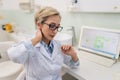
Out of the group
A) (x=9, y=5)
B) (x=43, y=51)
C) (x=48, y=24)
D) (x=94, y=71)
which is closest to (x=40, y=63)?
(x=43, y=51)

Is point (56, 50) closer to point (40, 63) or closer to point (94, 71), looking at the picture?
point (40, 63)

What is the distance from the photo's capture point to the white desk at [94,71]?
0.97m

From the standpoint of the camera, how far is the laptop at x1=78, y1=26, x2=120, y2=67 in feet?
3.84

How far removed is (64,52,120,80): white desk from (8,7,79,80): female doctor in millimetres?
69

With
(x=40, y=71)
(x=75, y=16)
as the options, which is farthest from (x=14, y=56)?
(x=75, y=16)

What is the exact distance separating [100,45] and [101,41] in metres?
0.04

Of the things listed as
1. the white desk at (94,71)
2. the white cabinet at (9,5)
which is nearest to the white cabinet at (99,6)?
the white desk at (94,71)

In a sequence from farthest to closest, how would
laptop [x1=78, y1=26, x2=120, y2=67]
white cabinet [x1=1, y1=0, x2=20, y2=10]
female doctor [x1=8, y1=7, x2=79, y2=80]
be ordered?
1. white cabinet [x1=1, y1=0, x2=20, y2=10]
2. laptop [x1=78, y1=26, x2=120, y2=67]
3. female doctor [x1=8, y1=7, x2=79, y2=80]

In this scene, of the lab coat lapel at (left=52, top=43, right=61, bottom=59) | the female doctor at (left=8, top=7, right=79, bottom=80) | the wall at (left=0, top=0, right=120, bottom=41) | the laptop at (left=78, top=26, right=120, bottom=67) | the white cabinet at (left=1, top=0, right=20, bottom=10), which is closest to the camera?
the female doctor at (left=8, top=7, right=79, bottom=80)

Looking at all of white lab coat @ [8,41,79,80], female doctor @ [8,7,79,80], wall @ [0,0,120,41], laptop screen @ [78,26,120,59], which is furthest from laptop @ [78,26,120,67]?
white lab coat @ [8,41,79,80]

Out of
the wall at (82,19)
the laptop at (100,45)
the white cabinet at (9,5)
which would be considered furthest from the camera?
the white cabinet at (9,5)

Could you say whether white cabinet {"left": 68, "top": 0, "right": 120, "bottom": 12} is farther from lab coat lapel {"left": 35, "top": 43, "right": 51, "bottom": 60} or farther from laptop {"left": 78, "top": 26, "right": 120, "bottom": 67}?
lab coat lapel {"left": 35, "top": 43, "right": 51, "bottom": 60}

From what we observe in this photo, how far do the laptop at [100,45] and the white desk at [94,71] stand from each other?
52mm

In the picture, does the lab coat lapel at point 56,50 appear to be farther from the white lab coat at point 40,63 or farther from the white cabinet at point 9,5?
the white cabinet at point 9,5
